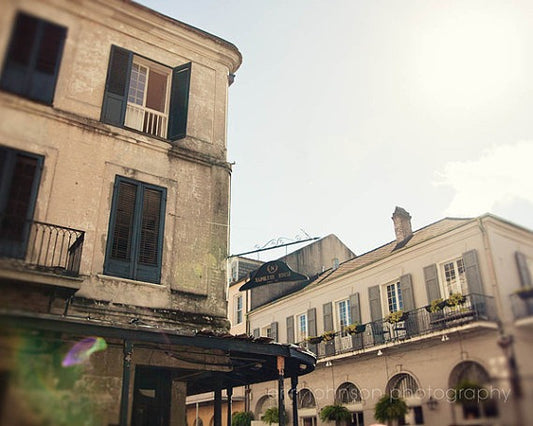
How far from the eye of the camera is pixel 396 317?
70.6 ft

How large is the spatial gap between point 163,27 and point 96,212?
5.38m

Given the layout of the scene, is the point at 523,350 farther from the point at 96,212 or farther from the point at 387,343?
the point at 387,343

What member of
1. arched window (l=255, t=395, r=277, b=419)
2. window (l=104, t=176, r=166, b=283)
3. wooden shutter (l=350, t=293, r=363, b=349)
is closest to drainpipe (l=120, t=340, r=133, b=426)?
window (l=104, t=176, r=166, b=283)

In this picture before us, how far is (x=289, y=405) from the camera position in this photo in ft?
88.3

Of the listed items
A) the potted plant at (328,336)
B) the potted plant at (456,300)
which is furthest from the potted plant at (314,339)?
the potted plant at (456,300)

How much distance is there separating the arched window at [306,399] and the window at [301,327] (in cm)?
284

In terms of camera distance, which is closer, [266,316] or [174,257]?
[174,257]

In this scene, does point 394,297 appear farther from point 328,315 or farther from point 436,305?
point 328,315

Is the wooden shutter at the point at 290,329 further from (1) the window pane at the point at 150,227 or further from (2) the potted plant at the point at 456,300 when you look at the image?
(1) the window pane at the point at 150,227

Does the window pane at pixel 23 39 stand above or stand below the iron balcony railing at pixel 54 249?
below

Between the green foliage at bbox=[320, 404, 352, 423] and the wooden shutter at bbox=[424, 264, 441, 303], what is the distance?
6501mm

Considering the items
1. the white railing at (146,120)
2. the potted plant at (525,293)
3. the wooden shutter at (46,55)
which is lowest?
the potted plant at (525,293)

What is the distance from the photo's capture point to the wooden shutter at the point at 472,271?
17.4m

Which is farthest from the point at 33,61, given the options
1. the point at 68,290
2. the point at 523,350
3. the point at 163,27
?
the point at 163,27
